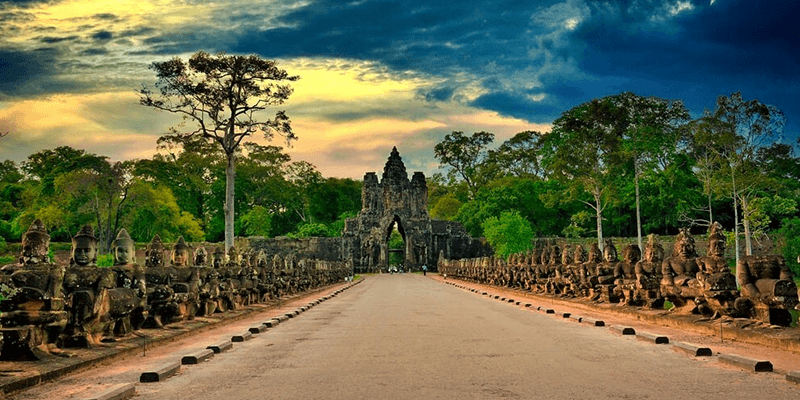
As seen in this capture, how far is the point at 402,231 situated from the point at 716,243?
8380 centimetres

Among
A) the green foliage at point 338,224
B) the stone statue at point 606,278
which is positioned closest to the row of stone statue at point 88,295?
the stone statue at point 606,278

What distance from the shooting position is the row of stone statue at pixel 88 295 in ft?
27.1

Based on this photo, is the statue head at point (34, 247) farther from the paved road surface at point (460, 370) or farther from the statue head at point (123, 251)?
the statue head at point (123, 251)

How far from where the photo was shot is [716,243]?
514 inches

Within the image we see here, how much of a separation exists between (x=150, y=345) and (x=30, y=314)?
278 cm

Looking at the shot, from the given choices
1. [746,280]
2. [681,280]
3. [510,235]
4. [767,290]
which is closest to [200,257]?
[681,280]

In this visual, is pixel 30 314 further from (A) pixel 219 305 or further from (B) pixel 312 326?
(A) pixel 219 305

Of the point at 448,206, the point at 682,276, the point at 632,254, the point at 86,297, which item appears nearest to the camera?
the point at 86,297

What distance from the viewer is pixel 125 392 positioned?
22.5 ft

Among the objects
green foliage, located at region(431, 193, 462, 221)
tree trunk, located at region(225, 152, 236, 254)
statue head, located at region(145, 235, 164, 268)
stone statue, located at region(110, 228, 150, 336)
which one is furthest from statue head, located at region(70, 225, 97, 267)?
green foliage, located at region(431, 193, 462, 221)

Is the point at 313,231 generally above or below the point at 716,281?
above

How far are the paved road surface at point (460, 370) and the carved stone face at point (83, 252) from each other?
2.36 m

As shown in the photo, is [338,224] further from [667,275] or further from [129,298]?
[129,298]

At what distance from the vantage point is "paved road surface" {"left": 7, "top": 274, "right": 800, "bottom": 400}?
6.95m
